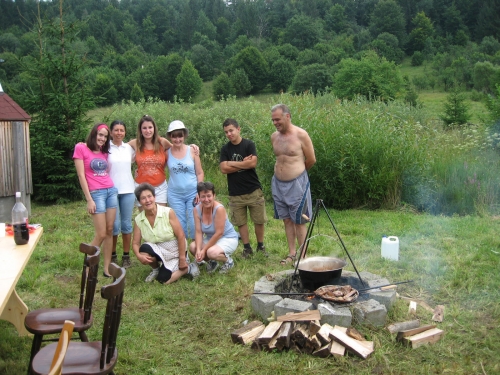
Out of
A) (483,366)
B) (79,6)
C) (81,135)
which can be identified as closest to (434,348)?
(483,366)

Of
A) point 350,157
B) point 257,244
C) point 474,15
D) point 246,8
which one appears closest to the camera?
point 257,244

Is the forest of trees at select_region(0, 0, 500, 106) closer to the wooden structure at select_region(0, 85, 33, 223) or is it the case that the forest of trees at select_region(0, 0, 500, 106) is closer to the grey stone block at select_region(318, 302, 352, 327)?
the wooden structure at select_region(0, 85, 33, 223)

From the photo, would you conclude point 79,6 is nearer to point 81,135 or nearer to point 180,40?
point 180,40

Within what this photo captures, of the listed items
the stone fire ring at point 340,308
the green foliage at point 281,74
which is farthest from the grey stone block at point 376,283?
the green foliage at point 281,74

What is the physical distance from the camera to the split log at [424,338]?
3.43m

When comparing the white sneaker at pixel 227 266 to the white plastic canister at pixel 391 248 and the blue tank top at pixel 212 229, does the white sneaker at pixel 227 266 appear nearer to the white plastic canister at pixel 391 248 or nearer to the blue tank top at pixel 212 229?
the blue tank top at pixel 212 229

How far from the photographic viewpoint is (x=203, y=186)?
4.99 metres

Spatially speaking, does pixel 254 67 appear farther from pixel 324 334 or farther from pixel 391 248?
pixel 324 334

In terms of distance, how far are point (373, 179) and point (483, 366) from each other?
4.89m

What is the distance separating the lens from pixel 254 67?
46.6m

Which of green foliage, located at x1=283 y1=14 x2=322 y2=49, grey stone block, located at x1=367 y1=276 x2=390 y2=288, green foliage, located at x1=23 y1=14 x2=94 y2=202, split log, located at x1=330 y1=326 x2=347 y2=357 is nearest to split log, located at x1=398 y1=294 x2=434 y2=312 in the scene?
grey stone block, located at x1=367 y1=276 x2=390 y2=288

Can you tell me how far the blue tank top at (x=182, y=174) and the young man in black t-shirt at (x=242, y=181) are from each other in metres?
0.36

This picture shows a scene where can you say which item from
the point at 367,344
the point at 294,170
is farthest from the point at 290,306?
the point at 294,170

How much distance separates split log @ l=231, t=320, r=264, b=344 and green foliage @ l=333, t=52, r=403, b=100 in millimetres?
25280
